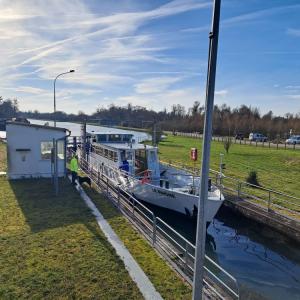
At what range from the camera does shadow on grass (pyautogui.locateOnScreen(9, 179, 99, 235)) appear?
12438 millimetres

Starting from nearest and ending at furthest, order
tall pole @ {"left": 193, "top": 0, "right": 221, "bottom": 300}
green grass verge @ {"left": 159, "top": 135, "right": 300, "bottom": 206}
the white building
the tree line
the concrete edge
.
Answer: tall pole @ {"left": 193, "top": 0, "right": 221, "bottom": 300} → the concrete edge → the white building → green grass verge @ {"left": 159, "top": 135, "right": 300, "bottom": 206} → the tree line

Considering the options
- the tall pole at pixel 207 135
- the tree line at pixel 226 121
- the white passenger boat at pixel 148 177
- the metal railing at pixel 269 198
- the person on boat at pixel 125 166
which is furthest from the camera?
the tree line at pixel 226 121

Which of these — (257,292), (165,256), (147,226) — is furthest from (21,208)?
(257,292)

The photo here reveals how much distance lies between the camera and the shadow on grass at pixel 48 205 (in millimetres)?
12438

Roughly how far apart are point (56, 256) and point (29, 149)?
1301 centimetres

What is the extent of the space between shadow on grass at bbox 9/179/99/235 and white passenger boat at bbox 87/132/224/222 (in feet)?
9.48

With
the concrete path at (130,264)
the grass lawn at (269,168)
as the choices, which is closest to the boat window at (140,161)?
the concrete path at (130,264)

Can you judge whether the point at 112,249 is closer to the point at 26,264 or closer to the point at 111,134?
the point at 26,264

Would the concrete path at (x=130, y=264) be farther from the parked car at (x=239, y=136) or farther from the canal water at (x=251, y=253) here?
the parked car at (x=239, y=136)

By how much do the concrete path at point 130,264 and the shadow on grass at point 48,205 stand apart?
52 centimetres

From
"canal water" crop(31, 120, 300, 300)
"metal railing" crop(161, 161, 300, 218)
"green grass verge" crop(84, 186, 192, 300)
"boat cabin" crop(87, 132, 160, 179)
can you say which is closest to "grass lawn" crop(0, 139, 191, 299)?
"green grass verge" crop(84, 186, 192, 300)

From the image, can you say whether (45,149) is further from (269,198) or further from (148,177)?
(269,198)

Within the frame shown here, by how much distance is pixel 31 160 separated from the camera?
21344mm

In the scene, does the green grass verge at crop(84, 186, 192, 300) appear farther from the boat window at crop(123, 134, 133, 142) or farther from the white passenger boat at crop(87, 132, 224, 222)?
the boat window at crop(123, 134, 133, 142)
